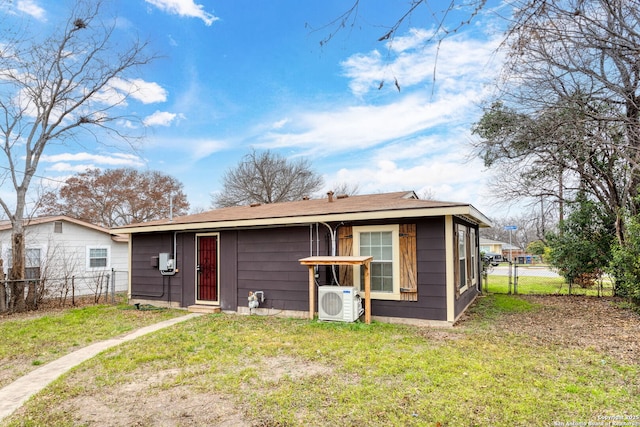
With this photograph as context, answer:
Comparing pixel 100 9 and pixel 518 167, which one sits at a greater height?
pixel 100 9

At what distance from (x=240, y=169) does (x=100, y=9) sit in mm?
15209

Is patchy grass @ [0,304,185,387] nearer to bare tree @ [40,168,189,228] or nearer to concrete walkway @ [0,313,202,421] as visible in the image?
concrete walkway @ [0,313,202,421]

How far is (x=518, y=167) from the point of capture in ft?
33.7

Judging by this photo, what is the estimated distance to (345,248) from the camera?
6867mm

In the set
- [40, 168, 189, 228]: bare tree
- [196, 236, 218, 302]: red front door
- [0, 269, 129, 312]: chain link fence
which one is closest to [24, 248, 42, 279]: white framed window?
[0, 269, 129, 312]: chain link fence

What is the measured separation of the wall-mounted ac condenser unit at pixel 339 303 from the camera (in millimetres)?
6242

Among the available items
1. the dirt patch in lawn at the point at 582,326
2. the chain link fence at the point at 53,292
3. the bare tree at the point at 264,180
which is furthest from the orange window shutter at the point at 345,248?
the bare tree at the point at 264,180

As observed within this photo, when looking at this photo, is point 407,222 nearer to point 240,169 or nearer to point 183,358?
point 183,358

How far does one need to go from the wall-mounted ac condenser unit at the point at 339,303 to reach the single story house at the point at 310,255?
35cm

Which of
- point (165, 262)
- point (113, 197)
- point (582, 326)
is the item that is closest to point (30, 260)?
point (165, 262)

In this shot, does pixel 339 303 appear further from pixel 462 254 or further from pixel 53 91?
pixel 53 91

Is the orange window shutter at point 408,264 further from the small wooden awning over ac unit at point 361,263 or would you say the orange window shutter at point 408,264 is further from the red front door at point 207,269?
the red front door at point 207,269

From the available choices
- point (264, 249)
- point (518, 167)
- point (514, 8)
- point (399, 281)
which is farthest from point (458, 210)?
point (518, 167)

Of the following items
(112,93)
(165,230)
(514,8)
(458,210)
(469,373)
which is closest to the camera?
(514,8)
